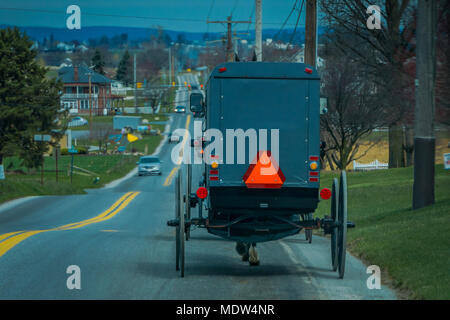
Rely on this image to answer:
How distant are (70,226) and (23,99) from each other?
126 ft

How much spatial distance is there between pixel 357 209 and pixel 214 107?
1229cm

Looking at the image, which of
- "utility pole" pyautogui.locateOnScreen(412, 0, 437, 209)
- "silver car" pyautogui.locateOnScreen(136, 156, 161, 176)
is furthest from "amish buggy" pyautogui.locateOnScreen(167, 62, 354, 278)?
"silver car" pyautogui.locateOnScreen(136, 156, 161, 176)

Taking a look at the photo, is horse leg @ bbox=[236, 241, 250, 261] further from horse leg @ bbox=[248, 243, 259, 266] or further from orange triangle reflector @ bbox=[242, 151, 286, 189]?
orange triangle reflector @ bbox=[242, 151, 286, 189]

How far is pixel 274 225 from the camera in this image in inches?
435

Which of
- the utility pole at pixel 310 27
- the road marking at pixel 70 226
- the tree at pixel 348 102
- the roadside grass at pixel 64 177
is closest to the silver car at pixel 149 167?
the roadside grass at pixel 64 177

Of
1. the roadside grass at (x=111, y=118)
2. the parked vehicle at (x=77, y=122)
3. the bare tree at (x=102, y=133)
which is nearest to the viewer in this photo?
the roadside grass at (x=111, y=118)

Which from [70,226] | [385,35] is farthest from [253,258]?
[385,35]

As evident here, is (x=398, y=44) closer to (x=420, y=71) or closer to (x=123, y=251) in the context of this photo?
(x=420, y=71)

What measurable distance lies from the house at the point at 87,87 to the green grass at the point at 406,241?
1648 cm

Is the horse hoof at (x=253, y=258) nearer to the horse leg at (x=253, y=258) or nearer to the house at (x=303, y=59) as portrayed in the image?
the horse leg at (x=253, y=258)

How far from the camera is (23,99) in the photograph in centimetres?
5794

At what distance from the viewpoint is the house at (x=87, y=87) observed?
3612 cm
